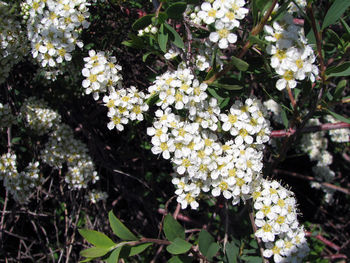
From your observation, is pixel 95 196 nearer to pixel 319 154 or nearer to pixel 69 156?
pixel 69 156

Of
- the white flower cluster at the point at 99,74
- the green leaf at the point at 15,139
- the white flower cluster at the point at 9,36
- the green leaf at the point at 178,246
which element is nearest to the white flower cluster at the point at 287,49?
the white flower cluster at the point at 99,74

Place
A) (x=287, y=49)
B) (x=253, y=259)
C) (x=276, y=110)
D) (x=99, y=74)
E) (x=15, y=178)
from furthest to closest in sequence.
→ 1. (x=276, y=110)
2. (x=15, y=178)
3. (x=253, y=259)
4. (x=99, y=74)
5. (x=287, y=49)

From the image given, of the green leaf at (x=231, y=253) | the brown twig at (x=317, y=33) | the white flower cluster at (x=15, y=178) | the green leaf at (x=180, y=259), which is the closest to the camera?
the brown twig at (x=317, y=33)

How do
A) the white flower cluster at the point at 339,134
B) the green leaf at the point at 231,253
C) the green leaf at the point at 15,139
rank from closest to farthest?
the green leaf at the point at 231,253 → the green leaf at the point at 15,139 → the white flower cluster at the point at 339,134

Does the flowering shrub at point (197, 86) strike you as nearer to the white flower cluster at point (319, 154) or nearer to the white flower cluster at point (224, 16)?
the white flower cluster at point (224, 16)

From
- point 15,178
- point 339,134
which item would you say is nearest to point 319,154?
point 339,134

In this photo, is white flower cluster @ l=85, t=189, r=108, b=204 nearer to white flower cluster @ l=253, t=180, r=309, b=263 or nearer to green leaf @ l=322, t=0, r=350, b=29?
white flower cluster @ l=253, t=180, r=309, b=263

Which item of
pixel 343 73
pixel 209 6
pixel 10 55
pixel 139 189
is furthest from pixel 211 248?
pixel 10 55
